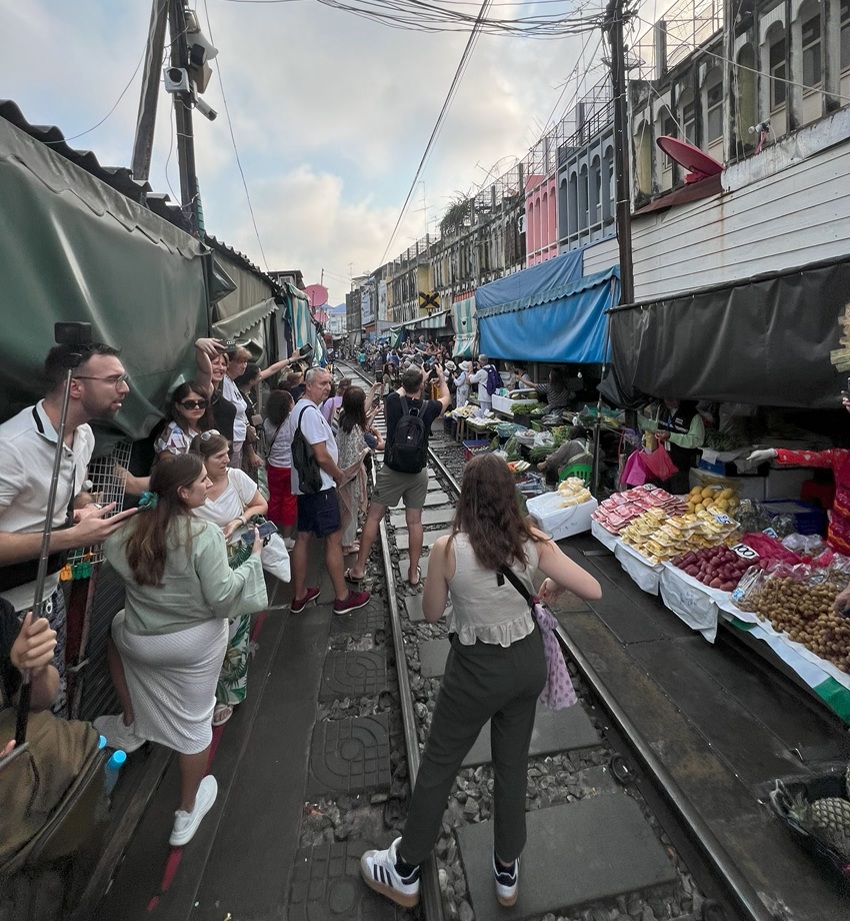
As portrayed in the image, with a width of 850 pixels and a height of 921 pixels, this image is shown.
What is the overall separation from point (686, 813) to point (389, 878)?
59.7 inches

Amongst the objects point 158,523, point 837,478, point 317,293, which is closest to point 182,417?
point 158,523

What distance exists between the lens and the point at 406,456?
4.98 meters

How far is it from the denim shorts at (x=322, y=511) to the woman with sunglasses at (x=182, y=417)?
3.93ft

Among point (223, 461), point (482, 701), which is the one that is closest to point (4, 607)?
point (223, 461)

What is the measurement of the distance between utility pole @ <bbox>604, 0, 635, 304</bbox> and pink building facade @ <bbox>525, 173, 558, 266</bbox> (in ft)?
23.3

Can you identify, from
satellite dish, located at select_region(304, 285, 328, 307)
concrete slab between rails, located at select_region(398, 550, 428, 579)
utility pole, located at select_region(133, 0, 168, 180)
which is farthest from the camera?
satellite dish, located at select_region(304, 285, 328, 307)

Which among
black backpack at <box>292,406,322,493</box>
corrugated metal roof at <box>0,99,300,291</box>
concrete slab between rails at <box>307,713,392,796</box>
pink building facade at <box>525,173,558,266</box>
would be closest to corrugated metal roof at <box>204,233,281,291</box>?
corrugated metal roof at <box>0,99,300,291</box>

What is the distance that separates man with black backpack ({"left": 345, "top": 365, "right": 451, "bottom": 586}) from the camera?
4.96m

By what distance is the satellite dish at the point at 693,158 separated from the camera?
6.22 meters

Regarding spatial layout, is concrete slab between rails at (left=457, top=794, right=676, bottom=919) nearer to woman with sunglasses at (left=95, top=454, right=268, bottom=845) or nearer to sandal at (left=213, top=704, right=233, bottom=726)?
woman with sunglasses at (left=95, top=454, right=268, bottom=845)

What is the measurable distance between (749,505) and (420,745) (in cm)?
395

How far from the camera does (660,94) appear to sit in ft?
30.1

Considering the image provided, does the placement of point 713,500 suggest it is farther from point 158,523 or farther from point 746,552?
point 158,523

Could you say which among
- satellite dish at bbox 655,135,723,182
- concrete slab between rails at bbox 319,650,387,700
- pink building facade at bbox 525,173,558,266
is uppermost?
pink building facade at bbox 525,173,558,266
